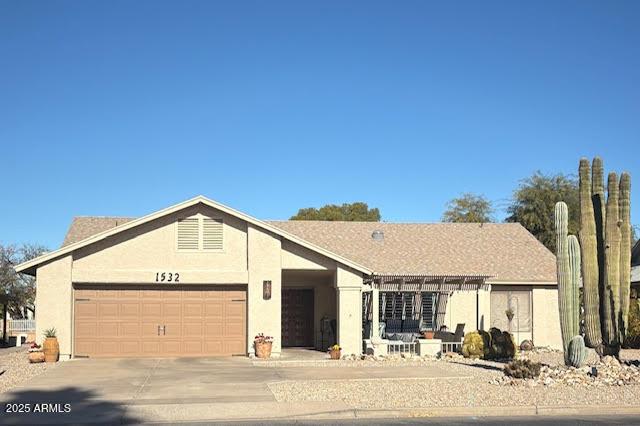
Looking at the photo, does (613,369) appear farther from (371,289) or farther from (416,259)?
(416,259)

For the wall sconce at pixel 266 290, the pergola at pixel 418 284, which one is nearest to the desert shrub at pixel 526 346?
the pergola at pixel 418 284

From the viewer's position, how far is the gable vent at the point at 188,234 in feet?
82.4

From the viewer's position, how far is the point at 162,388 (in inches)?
682

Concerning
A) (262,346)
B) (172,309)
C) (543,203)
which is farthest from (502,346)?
(543,203)

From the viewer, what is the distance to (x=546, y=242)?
161 feet

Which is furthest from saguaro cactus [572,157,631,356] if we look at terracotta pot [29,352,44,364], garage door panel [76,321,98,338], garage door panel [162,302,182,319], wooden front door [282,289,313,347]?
terracotta pot [29,352,44,364]

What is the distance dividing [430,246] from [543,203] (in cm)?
2133

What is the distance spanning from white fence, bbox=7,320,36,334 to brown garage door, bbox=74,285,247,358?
863 inches

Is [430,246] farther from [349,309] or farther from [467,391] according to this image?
[467,391]

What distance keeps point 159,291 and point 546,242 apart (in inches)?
1200

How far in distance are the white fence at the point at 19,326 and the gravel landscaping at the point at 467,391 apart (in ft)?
101

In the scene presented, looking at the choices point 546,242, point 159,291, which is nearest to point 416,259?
point 159,291

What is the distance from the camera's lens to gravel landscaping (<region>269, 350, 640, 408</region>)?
15305 mm

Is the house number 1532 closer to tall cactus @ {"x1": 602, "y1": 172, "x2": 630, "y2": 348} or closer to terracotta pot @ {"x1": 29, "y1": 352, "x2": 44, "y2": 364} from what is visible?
terracotta pot @ {"x1": 29, "y1": 352, "x2": 44, "y2": 364}
